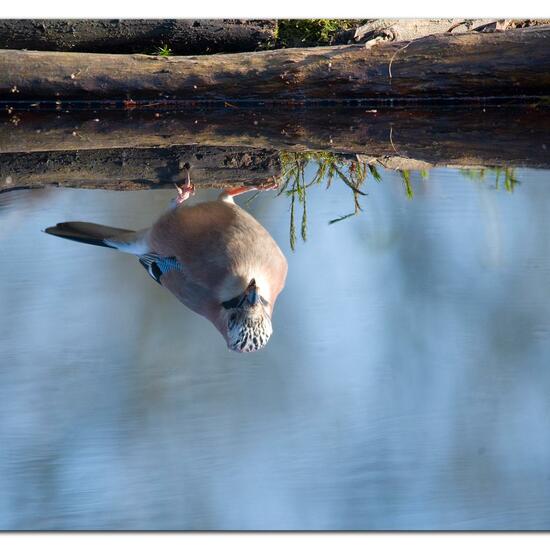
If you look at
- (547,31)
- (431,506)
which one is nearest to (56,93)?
(547,31)

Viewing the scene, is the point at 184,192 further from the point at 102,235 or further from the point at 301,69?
the point at 301,69

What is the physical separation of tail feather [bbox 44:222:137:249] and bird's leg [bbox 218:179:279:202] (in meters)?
0.40

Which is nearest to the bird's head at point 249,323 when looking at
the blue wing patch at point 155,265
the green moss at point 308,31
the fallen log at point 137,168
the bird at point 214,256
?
the bird at point 214,256

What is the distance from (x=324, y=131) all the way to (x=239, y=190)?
74 cm

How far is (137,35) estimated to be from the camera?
→ 397 centimetres

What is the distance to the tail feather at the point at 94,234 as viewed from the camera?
2643 millimetres

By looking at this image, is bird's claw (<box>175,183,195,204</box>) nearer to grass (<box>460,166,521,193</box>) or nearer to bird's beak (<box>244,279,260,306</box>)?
bird's beak (<box>244,279,260,306</box>)

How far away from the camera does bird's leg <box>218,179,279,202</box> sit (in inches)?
115

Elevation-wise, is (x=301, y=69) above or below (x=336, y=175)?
above

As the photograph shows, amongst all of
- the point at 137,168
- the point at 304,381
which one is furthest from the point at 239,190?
the point at 304,381

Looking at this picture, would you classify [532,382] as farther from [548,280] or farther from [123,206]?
[123,206]

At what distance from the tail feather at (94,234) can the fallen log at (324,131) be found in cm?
70

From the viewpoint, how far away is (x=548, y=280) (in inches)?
99.4

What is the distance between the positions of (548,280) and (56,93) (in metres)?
2.38
